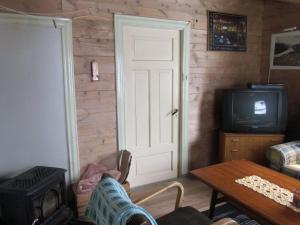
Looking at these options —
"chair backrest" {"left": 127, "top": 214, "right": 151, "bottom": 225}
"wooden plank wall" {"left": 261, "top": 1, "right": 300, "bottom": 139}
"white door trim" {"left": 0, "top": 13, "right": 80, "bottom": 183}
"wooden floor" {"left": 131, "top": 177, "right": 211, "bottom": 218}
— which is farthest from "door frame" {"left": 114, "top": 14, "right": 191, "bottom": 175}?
"chair backrest" {"left": 127, "top": 214, "right": 151, "bottom": 225}

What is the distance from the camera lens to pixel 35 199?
2.09 meters

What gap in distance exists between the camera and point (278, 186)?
1.99 meters

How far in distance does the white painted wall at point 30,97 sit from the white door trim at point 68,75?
4 centimetres

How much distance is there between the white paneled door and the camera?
305 cm

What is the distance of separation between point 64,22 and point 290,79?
2.95m

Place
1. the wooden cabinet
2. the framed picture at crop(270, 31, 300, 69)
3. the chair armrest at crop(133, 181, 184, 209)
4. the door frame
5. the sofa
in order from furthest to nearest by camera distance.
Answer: the framed picture at crop(270, 31, 300, 69) < the wooden cabinet < the door frame < the sofa < the chair armrest at crop(133, 181, 184, 209)

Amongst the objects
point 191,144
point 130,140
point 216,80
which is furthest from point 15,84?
A: point 216,80

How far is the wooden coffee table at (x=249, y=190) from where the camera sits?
1.62 m

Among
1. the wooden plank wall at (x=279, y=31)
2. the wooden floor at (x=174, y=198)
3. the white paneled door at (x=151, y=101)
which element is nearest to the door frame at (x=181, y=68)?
the white paneled door at (x=151, y=101)

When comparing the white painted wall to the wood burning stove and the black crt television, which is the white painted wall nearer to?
the wood burning stove

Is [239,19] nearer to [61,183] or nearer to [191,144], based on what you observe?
[191,144]

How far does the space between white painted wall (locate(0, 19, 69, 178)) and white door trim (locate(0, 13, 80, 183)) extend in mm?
41

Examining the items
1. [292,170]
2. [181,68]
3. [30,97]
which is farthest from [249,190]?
[30,97]

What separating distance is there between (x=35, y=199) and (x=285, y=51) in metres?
3.47
